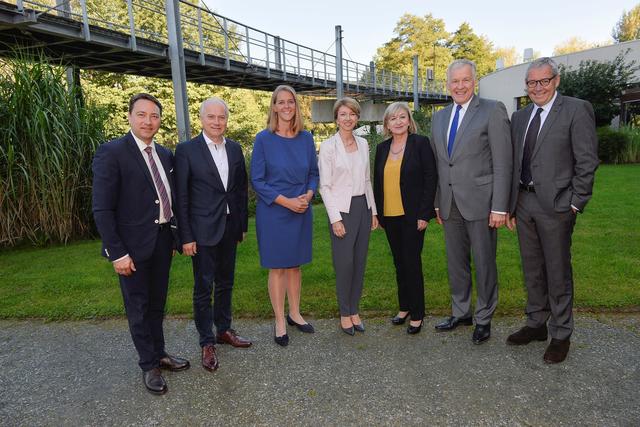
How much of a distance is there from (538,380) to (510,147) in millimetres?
1621

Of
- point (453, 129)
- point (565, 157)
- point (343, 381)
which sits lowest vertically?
point (343, 381)

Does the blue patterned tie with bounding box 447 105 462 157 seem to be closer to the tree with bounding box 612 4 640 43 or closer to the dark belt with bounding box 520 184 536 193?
the dark belt with bounding box 520 184 536 193

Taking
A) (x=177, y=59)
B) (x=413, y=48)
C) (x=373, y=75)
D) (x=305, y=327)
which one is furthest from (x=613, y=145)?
(x=413, y=48)

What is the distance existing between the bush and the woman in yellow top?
632 inches

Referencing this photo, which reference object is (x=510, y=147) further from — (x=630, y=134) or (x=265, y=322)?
(x=630, y=134)

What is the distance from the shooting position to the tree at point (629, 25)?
53.9 meters

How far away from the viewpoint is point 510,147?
327 centimetres

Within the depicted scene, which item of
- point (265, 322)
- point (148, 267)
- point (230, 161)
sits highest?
point (230, 161)

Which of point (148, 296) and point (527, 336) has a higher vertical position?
point (148, 296)

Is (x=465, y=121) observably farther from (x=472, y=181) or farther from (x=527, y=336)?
(x=527, y=336)

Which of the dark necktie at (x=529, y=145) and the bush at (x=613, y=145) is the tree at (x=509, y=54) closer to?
the bush at (x=613, y=145)

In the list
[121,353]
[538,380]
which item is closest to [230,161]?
[121,353]

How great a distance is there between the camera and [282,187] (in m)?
3.55

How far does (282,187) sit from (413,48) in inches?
2059
